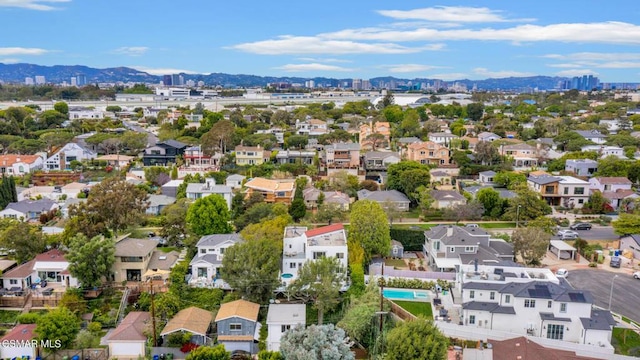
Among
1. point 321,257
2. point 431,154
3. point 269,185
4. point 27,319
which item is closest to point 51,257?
point 27,319

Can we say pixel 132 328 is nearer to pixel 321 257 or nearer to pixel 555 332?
pixel 321 257

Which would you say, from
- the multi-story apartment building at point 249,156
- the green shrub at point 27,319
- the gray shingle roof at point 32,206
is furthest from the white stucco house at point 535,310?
the multi-story apartment building at point 249,156

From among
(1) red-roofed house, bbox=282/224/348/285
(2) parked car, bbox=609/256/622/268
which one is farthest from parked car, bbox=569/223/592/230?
(1) red-roofed house, bbox=282/224/348/285

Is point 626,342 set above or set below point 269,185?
below

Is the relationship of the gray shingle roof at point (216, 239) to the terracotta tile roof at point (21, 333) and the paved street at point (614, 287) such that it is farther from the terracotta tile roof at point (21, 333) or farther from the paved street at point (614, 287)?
the paved street at point (614, 287)

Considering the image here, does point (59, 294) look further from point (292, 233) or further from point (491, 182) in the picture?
point (491, 182)

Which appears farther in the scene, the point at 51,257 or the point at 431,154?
the point at 431,154

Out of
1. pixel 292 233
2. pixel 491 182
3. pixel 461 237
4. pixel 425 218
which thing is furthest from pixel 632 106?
pixel 292 233
